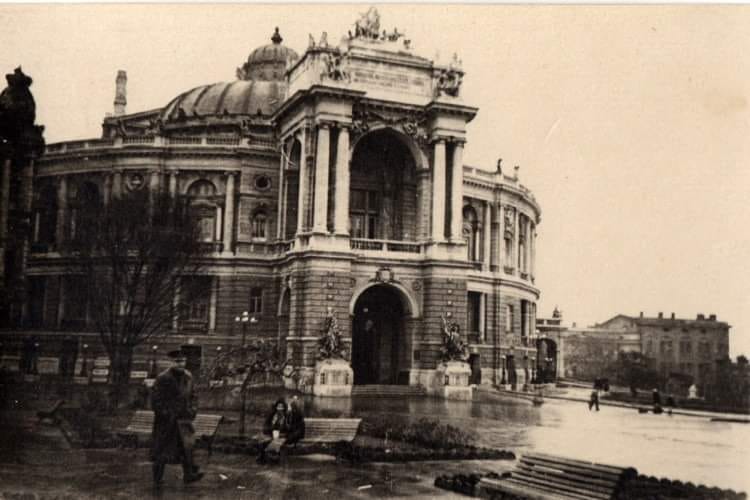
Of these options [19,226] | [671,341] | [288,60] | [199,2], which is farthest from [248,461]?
[288,60]

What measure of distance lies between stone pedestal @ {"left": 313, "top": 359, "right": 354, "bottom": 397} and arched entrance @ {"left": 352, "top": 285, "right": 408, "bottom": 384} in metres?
5.23

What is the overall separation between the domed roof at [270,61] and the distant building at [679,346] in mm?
38544

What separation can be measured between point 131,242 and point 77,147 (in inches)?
970

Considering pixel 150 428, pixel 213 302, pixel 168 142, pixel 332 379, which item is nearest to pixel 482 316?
pixel 213 302

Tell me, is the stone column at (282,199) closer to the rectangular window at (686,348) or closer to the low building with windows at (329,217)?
the low building with windows at (329,217)

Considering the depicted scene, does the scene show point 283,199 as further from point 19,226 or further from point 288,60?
point 288,60

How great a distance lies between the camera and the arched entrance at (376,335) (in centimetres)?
5006

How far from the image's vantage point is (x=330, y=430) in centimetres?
Answer: 2191

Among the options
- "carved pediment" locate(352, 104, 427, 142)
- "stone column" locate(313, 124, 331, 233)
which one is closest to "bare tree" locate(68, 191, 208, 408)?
"stone column" locate(313, 124, 331, 233)

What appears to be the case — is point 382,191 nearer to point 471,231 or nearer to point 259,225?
point 259,225

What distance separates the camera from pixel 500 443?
2572 cm

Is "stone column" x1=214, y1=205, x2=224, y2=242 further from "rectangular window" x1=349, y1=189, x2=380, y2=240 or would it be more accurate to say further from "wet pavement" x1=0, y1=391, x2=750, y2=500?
"wet pavement" x1=0, y1=391, x2=750, y2=500

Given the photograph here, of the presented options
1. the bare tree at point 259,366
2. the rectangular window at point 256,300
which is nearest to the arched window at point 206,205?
the rectangular window at point 256,300

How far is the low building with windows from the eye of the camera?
154ft
